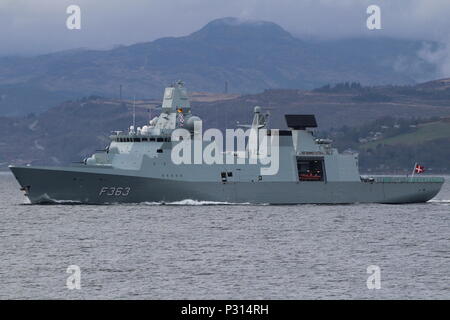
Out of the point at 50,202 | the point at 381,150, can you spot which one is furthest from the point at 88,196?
the point at 381,150

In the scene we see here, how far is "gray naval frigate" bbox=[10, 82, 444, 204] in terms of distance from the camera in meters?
55.3

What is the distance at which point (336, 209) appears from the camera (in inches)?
2275

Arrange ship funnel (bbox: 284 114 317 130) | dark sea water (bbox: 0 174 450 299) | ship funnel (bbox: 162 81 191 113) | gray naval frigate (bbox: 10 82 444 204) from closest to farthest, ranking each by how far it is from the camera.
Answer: dark sea water (bbox: 0 174 450 299) < gray naval frigate (bbox: 10 82 444 204) < ship funnel (bbox: 162 81 191 113) < ship funnel (bbox: 284 114 317 130)

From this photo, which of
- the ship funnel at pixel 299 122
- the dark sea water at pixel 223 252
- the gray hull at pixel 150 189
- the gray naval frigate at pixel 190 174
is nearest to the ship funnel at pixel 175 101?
the gray naval frigate at pixel 190 174

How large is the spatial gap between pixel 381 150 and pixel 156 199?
5645 inches

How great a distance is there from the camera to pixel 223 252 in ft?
127

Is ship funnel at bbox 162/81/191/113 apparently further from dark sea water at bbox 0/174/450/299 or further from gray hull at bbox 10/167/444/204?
dark sea water at bbox 0/174/450/299

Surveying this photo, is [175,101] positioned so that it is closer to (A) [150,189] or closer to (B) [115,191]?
(A) [150,189]

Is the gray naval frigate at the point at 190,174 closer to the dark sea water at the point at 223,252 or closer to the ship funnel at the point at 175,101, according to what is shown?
the ship funnel at the point at 175,101

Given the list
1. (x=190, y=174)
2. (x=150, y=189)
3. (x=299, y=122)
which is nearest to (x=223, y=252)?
(x=190, y=174)

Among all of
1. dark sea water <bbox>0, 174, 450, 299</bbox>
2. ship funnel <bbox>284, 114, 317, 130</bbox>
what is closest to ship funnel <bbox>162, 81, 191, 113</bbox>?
dark sea water <bbox>0, 174, 450, 299</bbox>

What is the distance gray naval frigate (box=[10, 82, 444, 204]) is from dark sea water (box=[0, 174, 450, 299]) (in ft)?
3.01

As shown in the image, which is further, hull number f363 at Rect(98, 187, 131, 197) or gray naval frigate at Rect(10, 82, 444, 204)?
hull number f363 at Rect(98, 187, 131, 197)
